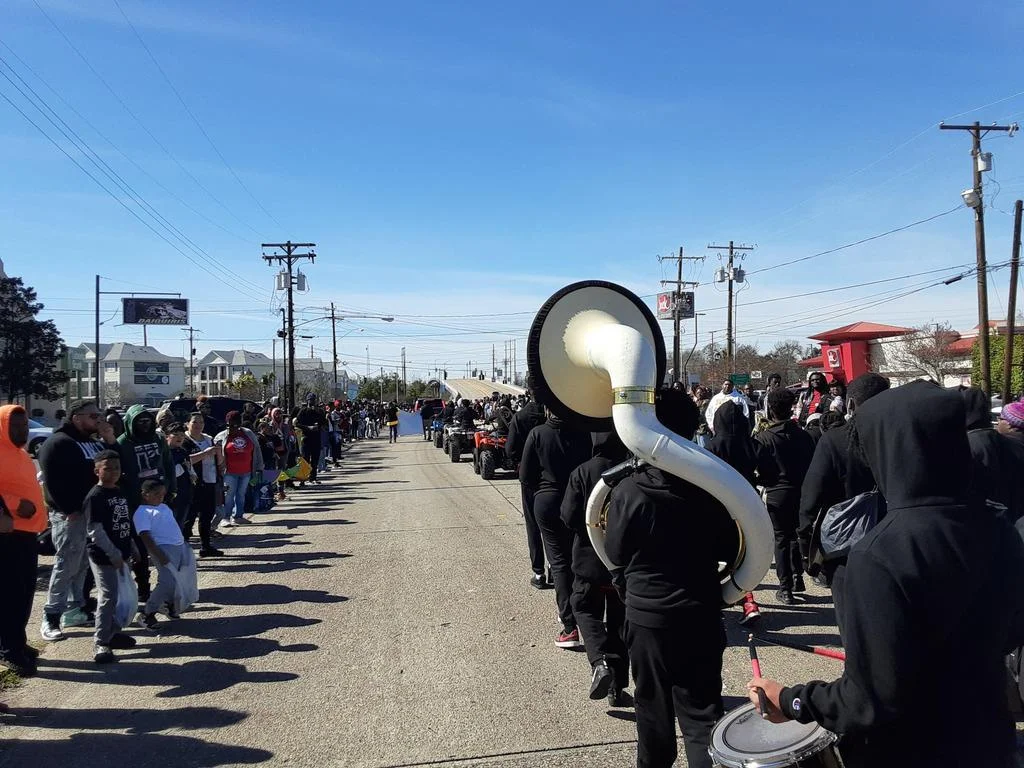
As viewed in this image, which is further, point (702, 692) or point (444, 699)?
point (444, 699)

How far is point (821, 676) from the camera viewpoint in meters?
5.19

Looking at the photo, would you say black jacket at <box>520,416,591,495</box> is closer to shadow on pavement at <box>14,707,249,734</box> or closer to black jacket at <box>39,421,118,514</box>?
shadow on pavement at <box>14,707,249,734</box>

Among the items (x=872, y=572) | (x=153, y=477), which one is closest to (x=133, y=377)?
(x=153, y=477)

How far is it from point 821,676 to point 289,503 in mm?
12538

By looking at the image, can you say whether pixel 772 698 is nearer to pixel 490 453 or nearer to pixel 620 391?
pixel 620 391

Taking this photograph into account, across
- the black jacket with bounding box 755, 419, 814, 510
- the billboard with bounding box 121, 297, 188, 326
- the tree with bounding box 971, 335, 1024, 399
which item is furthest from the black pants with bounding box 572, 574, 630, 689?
the billboard with bounding box 121, 297, 188, 326

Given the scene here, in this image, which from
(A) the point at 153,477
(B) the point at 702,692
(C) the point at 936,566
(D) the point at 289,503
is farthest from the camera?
(D) the point at 289,503

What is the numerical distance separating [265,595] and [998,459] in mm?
6426

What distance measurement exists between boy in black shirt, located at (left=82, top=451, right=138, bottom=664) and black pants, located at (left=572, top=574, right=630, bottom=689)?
354 cm

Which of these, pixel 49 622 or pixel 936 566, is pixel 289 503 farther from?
pixel 936 566

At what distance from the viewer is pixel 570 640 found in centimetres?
586

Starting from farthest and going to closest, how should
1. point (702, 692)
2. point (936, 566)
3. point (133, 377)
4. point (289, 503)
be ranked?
point (133, 377)
point (289, 503)
point (702, 692)
point (936, 566)

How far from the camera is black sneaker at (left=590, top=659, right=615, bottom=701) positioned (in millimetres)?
4594

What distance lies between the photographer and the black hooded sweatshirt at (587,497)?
4.41 metres
